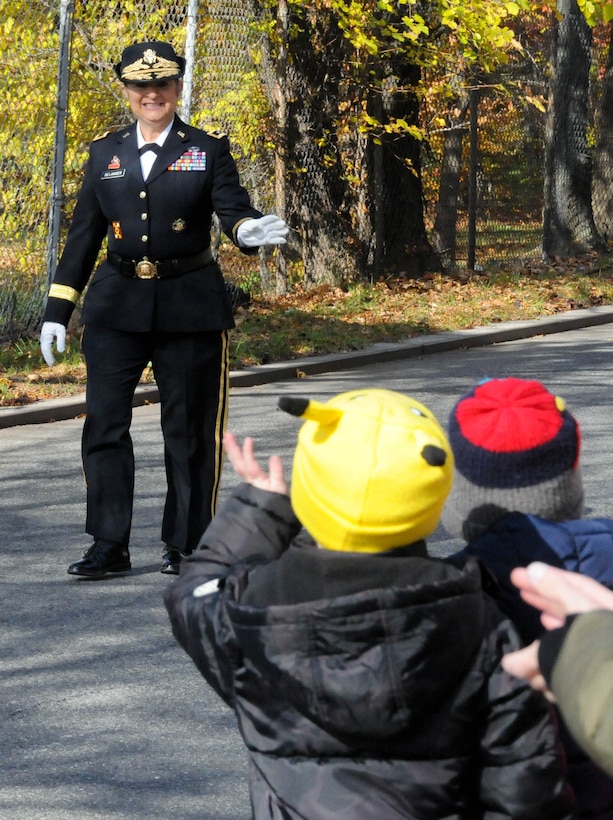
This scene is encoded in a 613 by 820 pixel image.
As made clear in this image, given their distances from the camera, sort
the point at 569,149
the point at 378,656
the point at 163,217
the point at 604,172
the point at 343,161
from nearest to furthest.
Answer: the point at 378,656 < the point at 163,217 < the point at 343,161 < the point at 569,149 < the point at 604,172

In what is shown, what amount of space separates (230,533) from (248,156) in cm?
1294

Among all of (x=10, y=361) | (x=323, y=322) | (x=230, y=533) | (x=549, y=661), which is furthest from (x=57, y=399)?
(x=549, y=661)

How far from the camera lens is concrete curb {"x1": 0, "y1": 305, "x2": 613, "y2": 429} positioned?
9680 millimetres

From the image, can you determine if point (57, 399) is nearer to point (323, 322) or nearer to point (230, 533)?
point (323, 322)

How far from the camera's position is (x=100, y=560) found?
5.88 meters

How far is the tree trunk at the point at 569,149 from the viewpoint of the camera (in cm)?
2073

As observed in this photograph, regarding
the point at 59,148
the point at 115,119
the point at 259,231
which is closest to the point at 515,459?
the point at 259,231

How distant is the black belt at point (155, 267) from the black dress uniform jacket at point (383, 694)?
146 inches

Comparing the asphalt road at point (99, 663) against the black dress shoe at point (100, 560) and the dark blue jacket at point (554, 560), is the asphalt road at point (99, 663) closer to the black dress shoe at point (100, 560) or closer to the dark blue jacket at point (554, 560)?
the black dress shoe at point (100, 560)

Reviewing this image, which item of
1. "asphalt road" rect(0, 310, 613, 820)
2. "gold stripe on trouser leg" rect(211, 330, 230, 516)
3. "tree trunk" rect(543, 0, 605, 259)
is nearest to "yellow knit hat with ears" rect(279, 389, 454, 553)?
"asphalt road" rect(0, 310, 613, 820)

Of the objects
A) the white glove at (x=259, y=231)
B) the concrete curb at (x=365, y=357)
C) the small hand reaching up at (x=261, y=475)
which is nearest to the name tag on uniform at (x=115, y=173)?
the white glove at (x=259, y=231)

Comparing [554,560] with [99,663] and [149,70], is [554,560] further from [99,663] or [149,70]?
[149,70]

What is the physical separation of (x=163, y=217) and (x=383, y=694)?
3.95 m

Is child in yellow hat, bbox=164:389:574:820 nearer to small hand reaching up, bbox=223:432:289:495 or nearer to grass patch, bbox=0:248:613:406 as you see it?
small hand reaching up, bbox=223:432:289:495
